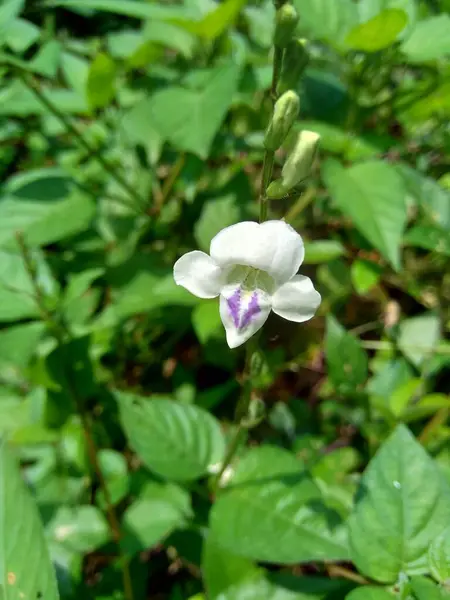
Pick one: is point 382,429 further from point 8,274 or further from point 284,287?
point 8,274

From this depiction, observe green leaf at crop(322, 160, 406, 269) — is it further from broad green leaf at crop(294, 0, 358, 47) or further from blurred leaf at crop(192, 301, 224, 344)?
blurred leaf at crop(192, 301, 224, 344)

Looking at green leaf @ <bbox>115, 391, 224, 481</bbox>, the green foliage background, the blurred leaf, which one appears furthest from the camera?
the blurred leaf

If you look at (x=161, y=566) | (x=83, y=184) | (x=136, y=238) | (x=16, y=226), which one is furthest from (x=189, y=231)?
(x=161, y=566)

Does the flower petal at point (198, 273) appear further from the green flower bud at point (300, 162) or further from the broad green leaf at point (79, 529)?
the broad green leaf at point (79, 529)

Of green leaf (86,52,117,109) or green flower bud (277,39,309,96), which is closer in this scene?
green flower bud (277,39,309,96)

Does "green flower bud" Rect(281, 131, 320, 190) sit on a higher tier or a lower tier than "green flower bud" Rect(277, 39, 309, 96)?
lower

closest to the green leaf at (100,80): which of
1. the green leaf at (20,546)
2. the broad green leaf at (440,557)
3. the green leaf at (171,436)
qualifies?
the green leaf at (171,436)

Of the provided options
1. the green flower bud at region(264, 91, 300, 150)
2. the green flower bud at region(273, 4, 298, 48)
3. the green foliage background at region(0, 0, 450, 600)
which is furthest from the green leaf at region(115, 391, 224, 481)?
the green flower bud at region(273, 4, 298, 48)
